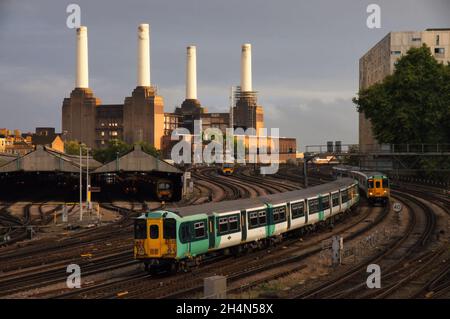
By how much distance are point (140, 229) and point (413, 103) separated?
63.2 m

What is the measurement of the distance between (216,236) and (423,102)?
2336 inches

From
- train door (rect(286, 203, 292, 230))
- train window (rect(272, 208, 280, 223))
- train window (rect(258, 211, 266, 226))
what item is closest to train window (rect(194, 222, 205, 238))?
train window (rect(258, 211, 266, 226))

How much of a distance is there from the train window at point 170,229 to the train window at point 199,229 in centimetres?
152

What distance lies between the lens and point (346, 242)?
1667 inches

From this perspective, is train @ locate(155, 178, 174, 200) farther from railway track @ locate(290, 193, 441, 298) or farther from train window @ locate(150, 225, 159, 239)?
train window @ locate(150, 225, 159, 239)

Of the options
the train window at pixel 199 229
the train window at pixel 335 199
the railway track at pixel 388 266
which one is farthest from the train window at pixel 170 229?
the train window at pixel 335 199

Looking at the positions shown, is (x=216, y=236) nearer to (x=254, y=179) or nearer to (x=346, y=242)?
(x=346, y=242)

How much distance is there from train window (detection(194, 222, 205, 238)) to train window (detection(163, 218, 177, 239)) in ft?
5.00

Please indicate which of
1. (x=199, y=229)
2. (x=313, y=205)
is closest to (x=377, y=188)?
(x=313, y=205)

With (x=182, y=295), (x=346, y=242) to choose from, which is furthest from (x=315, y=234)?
(x=182, y=295)

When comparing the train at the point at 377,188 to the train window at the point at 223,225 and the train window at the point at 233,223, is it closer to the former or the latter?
the train window at the point at 233,223

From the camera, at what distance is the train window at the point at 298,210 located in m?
40.5

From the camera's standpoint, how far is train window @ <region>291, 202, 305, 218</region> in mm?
40469

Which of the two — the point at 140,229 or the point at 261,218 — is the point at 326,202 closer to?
the point at 261,218
